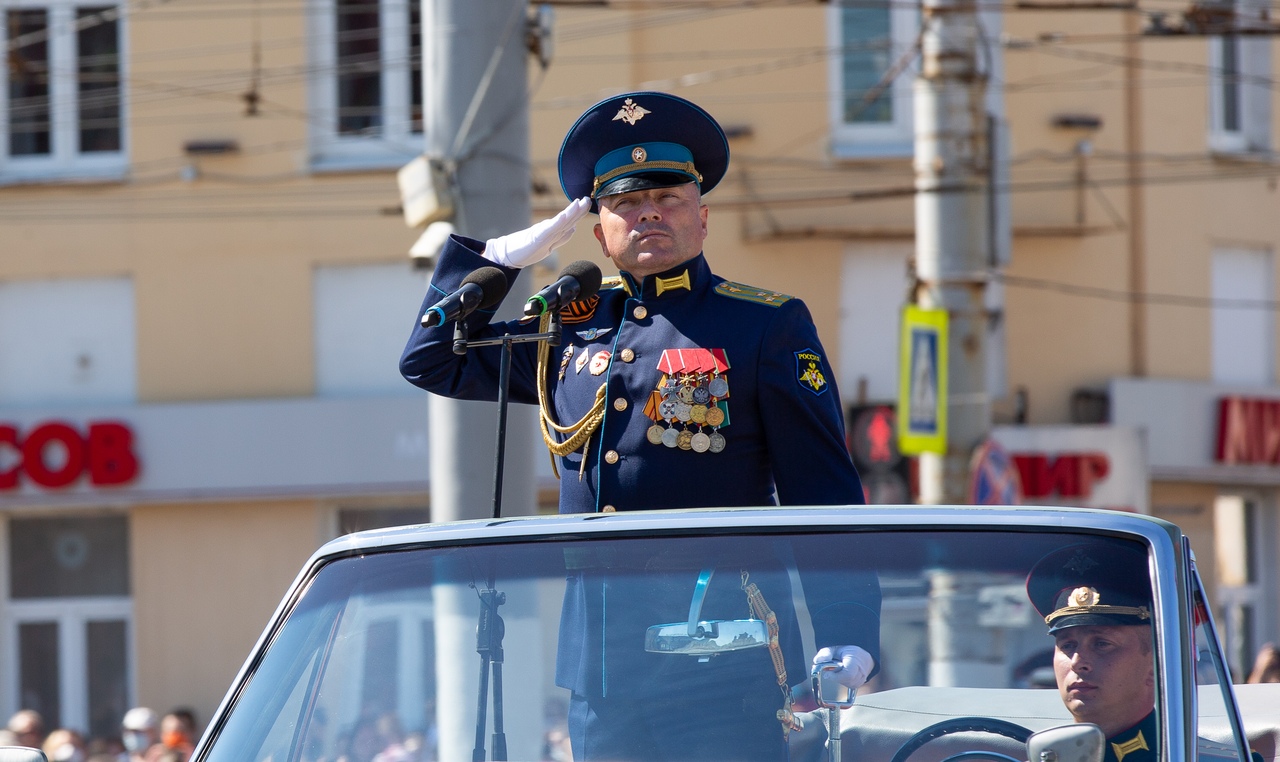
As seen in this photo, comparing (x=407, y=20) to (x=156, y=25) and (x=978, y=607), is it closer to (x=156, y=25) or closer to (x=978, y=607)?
(x=156, y=25)

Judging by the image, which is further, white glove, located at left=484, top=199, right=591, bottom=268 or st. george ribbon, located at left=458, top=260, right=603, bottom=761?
white glove, located at left=484, top=199, right=591, bottom=268

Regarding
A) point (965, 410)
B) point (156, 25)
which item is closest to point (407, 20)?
point (156, 25)

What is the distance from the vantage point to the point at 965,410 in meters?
9.91

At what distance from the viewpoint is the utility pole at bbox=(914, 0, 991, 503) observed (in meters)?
9.87

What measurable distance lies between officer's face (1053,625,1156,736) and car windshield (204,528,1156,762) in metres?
0.04

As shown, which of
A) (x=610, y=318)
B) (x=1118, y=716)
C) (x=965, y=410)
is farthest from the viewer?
(x=965, y=410)

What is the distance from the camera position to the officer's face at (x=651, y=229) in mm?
3436

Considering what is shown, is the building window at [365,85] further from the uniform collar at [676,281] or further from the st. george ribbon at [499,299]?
the st. george ribbon at [499,299]

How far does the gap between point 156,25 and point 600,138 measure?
1321 centimetres

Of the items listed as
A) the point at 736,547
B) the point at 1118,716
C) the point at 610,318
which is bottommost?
the point at 1118,716

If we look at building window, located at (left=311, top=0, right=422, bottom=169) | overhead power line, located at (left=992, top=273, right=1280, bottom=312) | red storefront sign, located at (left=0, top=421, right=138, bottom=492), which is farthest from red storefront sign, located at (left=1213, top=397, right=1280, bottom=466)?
red storefront sign, located at (left=0, top=421, right=138, bottom=492)

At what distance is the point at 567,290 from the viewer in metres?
3.23

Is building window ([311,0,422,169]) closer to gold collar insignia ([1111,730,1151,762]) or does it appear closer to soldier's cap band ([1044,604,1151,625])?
soldier's cap band ([1044,604,1151,625])

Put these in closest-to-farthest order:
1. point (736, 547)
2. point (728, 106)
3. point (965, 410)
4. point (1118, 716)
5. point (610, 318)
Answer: point (1118, 716) < point (736, 547) < point (610, 318) < point (965, 410) < point (728, 106)
